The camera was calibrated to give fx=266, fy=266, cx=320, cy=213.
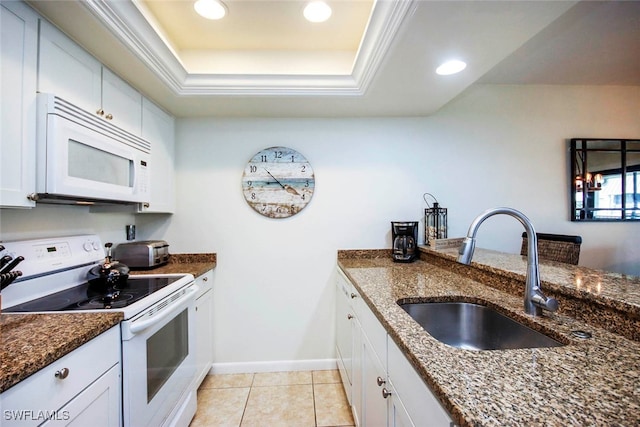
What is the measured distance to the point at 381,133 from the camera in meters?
2.43

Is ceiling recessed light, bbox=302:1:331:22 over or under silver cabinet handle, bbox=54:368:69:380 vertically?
over

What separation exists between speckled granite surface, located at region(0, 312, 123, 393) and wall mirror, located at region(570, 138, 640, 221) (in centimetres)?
355

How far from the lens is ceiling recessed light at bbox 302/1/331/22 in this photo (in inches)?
63.7

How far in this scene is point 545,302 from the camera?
0.96 m

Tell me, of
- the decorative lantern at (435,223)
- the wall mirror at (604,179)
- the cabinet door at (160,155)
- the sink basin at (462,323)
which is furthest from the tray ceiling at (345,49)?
the sink basin at (462,323)

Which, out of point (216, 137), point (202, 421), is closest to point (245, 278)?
point (202, 421)

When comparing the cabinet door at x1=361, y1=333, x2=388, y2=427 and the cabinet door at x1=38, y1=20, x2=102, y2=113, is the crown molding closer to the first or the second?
the cabinet door at x1=38, y1=20, x2=102, y2=113

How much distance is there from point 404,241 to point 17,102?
230 centimetres

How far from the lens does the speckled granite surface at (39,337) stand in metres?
0.71

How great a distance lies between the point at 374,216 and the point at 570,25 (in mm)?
1812

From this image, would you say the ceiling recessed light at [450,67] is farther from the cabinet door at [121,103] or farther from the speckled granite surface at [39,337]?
the speckled granite surface at [39,337]

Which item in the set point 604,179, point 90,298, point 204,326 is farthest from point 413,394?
point 604,179

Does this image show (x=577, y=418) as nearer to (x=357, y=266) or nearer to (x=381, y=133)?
(x=357, y=266)

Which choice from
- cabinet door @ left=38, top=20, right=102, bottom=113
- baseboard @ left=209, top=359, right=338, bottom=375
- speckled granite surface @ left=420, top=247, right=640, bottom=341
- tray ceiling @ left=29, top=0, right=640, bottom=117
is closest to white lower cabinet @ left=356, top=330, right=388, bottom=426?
speckled granite surface @ left=420, top=247, right=640, bottom=341
